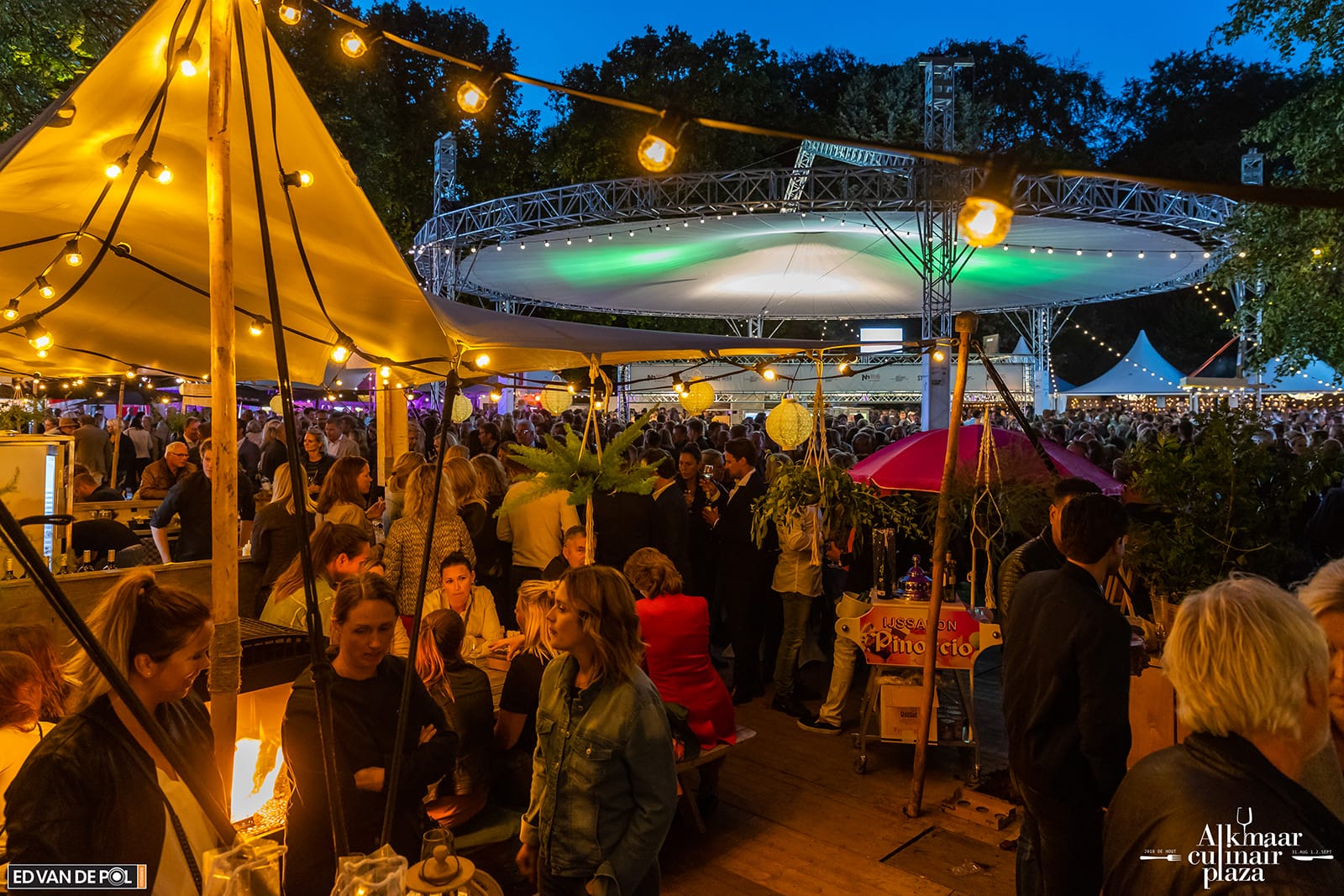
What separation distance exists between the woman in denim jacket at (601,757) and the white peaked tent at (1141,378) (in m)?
25.2

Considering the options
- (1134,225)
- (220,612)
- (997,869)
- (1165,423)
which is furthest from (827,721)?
(1165,423)

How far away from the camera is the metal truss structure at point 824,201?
11898mm

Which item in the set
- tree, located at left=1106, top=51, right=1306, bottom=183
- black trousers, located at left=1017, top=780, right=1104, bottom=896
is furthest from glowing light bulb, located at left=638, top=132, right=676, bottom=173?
tree, located at left=1106, top=51, right=1306, bottom=183

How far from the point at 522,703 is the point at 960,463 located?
3.17 metres

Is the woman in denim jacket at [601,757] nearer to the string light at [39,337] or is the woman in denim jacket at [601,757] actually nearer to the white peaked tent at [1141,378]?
the string light at [39,337]

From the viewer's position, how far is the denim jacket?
244cm

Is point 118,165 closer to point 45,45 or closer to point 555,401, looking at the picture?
point 45,45

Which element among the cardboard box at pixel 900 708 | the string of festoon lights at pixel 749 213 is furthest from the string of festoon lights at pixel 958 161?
the string of festoon lights at pixel 749 213

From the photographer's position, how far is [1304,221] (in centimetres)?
1204

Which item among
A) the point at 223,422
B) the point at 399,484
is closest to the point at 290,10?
the point at 223,422

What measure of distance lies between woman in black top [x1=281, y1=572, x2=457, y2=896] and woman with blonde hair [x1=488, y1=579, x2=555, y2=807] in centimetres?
88

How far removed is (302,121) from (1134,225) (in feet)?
41.2

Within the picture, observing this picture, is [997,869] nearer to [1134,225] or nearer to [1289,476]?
[1289,476]

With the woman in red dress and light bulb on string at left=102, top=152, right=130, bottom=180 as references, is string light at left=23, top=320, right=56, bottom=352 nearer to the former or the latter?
light bulb on string at left=102, top=152, right=130, bottom=180
